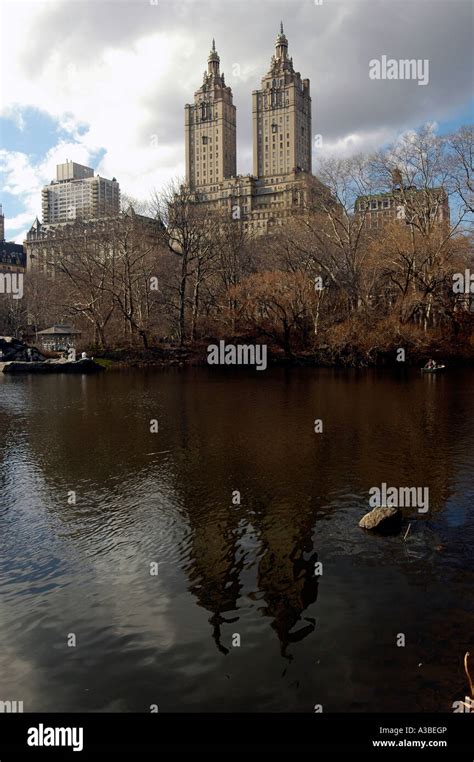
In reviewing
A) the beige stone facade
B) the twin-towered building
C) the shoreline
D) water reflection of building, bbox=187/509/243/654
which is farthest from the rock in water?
the beige stone facade

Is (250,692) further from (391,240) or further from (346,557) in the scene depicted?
(391,240)

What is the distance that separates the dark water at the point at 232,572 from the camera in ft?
22.2

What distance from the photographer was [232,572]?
9570mm

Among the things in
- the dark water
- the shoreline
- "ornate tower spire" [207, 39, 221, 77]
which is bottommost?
the dark water

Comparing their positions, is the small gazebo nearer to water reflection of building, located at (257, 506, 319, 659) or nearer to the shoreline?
the shoreline

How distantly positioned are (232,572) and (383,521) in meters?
3.50

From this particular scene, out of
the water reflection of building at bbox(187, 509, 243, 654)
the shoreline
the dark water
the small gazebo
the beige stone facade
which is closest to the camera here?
the dark water

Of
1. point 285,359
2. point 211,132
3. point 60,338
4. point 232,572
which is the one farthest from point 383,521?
point 211,132

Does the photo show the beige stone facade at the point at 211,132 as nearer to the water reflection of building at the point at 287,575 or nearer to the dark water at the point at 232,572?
the dark water at the point at 232,572

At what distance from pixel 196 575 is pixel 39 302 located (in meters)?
83.0

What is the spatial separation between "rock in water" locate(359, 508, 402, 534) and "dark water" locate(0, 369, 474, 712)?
1.07 ft

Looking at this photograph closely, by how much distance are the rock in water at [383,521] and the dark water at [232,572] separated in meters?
0.32

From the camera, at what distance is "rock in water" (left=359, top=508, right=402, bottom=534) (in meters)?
11.3

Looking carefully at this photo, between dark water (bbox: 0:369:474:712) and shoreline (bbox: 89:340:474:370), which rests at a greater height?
shoreline (bbox: 89:340:474:370)
